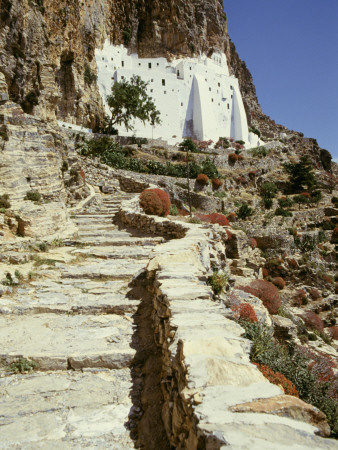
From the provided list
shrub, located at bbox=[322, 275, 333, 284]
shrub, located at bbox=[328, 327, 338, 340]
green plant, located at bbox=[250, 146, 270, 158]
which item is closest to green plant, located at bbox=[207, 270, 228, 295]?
shrub, located at bbox=[328, 327, 338, 340]

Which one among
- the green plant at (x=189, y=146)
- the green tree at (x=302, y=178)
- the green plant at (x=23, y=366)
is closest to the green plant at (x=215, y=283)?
the green plant at (x=23, y=366)

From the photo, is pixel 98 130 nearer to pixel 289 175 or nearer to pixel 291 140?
pixel 289 175

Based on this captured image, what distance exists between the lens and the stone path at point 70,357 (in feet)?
8.70

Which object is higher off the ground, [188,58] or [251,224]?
[188,58]

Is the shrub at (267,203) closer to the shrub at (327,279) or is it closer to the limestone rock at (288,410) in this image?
the shrub at (327,279)

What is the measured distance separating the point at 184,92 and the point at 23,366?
5350cm

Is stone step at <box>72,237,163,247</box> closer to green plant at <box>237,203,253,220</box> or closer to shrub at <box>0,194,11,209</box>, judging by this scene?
shrub at <box>0,194,11,209</box>

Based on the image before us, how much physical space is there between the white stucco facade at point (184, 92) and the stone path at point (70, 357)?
39.1 metres

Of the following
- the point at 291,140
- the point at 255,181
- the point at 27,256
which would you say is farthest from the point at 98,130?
the point at 291,140

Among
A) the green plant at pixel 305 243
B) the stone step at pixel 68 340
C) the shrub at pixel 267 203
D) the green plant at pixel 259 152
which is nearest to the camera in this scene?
the stone step at pixel 68 340

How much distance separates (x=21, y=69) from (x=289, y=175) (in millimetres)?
37265

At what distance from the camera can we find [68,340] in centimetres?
404

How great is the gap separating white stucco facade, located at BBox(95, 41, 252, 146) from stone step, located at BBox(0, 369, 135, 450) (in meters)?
41.5

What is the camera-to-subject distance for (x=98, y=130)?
125 ft
